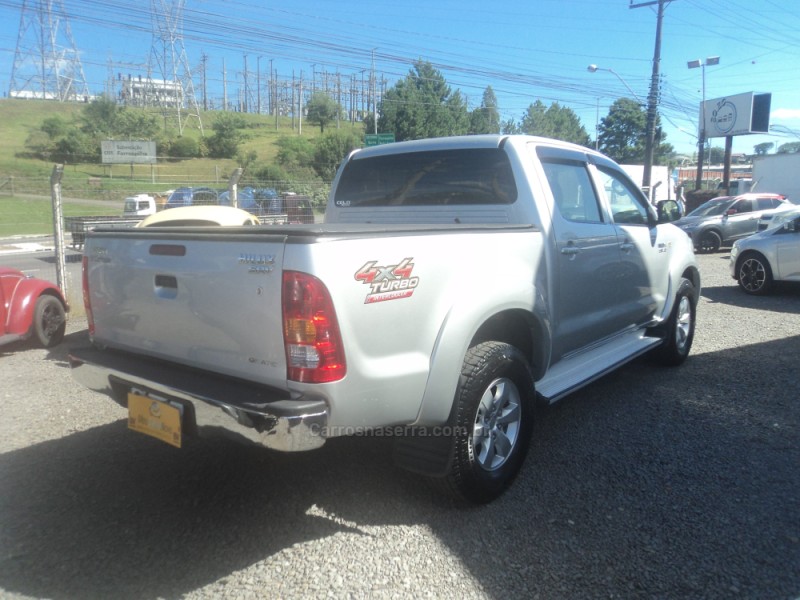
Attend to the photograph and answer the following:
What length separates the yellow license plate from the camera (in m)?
2.87

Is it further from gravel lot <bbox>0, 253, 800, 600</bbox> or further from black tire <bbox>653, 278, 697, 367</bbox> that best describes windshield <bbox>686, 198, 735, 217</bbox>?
gravel lot <bbox>0, 253, 800, 600</bbox>

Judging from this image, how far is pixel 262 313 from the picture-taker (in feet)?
8.73

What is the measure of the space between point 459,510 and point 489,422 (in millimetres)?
502

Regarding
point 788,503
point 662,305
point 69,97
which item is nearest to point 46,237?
point 662,305

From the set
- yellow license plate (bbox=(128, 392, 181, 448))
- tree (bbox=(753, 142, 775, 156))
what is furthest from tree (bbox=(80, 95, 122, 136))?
tree (bbox=(753, 142, 775, 156))

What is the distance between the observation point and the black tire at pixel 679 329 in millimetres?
5852

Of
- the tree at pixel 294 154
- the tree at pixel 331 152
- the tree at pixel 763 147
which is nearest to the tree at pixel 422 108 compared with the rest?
the tree at pixel 331 152

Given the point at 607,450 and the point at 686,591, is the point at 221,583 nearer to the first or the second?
the point at 686,591

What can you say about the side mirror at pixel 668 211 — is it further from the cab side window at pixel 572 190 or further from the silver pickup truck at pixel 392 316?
the silver pickup truck at pixel 392 316

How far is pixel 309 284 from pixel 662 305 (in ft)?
13.7

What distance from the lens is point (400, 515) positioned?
132 inches

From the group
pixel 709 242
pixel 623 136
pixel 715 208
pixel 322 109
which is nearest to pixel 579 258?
pixel 709 242

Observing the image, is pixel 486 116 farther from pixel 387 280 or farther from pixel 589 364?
pixel 387 280

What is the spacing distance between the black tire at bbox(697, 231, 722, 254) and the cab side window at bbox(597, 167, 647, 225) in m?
14.7
